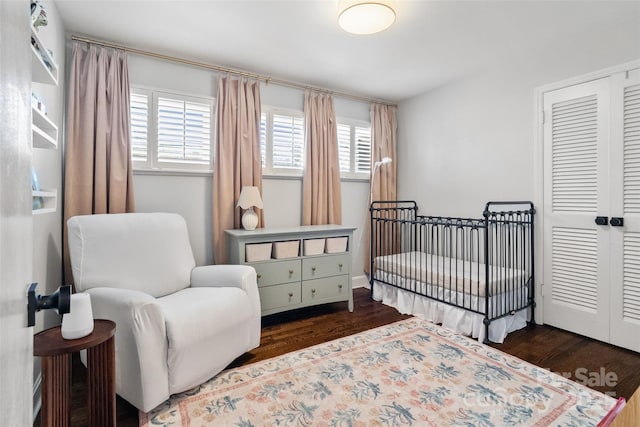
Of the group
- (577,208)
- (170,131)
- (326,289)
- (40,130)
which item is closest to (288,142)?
(170,131)

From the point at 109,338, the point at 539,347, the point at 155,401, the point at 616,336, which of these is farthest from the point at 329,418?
the point at 616,336

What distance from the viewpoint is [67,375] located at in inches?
56.8

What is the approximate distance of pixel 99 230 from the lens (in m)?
2.05

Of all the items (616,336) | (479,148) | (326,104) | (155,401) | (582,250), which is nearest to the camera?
(155,401)

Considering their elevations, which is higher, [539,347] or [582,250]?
[582,250]

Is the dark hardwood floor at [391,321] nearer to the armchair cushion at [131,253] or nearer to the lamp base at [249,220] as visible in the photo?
the armchair cushion at [131,253]

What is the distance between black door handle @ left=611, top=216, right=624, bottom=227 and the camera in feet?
7.55

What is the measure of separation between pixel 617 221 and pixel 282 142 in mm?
2918

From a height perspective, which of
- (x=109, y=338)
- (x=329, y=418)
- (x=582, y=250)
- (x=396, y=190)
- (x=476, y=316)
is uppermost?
(x=396, y=190)

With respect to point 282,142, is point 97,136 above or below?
below

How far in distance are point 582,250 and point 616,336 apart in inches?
25.5

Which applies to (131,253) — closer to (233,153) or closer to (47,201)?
(47,201)

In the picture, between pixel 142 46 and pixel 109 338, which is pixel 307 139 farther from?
pixel 109 338

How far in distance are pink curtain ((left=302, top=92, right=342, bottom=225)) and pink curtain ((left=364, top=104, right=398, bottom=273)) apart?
559 mm
